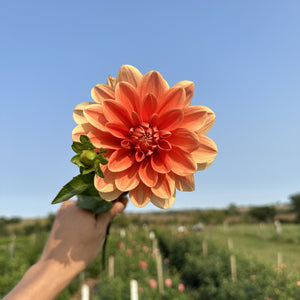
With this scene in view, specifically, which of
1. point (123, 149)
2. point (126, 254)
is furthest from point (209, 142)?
point (126, 254)

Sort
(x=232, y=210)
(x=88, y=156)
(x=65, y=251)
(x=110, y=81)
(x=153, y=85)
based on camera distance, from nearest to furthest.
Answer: (x=88, y=156)
(x=153, y=85)
(x=110, y=81)
(x=65, y=251)
(x=232, y=210)

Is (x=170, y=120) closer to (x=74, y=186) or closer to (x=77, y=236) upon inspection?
(x=74, y=186)

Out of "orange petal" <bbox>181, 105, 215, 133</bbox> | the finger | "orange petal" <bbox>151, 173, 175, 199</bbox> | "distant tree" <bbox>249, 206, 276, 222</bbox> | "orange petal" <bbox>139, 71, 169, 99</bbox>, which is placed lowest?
"distant tree" <bbox>249, 206, 276, 222</bbox>

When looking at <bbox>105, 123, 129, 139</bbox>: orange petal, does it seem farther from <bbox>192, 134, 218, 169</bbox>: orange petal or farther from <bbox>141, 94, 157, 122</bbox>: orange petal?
<bbox>192, 134, 218, 169</bbox>: orange petal

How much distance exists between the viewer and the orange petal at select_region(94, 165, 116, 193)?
3.01ft

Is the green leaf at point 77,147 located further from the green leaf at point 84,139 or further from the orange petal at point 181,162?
the orange petal at point 181,162

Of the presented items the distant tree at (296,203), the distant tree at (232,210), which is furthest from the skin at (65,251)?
the distant tree at (232,210)

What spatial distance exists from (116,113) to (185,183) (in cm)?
34

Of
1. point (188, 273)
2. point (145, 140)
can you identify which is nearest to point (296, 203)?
point (188, 273)

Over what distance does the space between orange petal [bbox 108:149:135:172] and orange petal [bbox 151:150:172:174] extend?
0.07 meters

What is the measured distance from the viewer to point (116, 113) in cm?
93

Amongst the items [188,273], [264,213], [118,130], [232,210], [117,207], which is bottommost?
[188,273]

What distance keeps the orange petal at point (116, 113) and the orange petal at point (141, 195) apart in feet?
0.73

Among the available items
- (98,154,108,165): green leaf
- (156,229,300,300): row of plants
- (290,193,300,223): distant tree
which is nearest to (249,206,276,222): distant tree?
(290,193,300,223): distant tree
